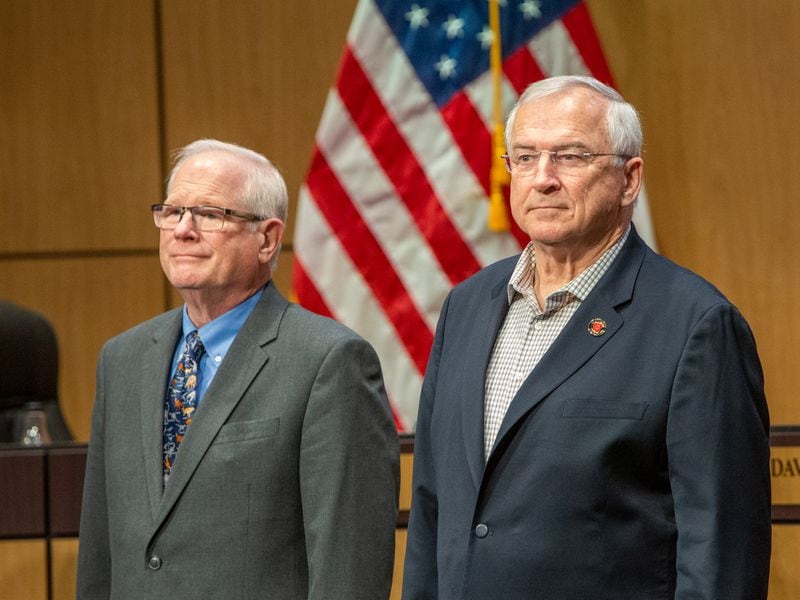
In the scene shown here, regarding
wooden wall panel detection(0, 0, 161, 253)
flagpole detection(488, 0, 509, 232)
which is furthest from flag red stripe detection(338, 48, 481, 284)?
wooden wall panel detection(0, 0, 161, 253)

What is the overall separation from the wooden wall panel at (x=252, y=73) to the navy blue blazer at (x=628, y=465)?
2.73 m

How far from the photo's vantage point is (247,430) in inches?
92.9

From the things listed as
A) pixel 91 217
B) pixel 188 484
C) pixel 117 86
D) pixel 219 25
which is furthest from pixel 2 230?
pixel 188 484

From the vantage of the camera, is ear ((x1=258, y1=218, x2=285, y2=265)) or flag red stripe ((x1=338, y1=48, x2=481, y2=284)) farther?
flag red stripe ((x1=338, y1=48, x2=481, y2=284))

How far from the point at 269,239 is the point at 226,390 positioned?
329 mm

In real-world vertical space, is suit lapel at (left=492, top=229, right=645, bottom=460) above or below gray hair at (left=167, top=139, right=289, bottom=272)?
below

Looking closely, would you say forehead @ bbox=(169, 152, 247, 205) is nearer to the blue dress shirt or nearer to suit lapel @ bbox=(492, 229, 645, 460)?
the blue dress shirt

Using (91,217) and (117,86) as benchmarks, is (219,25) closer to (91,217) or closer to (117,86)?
(117,86)

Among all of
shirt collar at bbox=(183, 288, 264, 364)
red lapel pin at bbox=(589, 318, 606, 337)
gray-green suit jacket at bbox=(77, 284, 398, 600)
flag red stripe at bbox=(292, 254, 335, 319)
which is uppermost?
red lapel pin at bbox=(589, 318, 606, 337)

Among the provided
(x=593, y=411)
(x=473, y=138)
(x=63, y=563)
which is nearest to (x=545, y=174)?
(x=593, y=411)

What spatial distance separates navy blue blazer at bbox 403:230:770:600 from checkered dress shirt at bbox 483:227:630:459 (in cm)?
2

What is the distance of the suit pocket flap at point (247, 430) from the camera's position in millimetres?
2352

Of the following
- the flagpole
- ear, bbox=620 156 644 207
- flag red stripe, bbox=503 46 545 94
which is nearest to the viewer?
ear, bbox=620 156 644 207

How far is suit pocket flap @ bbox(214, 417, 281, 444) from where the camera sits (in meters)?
2.35
